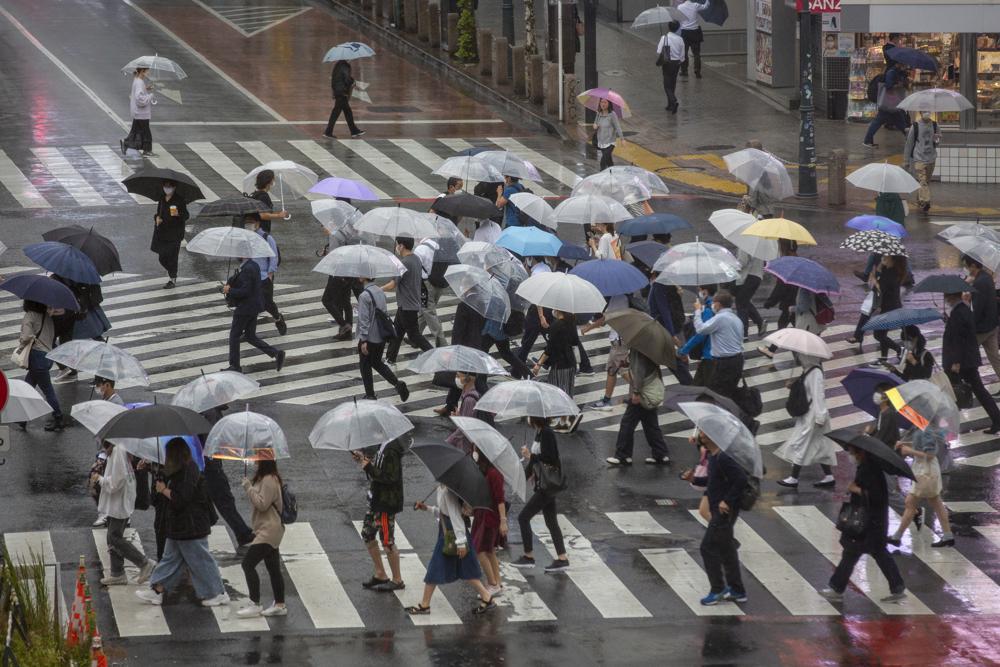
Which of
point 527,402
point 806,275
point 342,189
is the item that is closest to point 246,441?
point 527,402

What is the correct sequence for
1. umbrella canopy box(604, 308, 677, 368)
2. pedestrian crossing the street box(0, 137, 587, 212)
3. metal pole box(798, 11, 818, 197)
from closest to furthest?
Answer: umbrella canopy box(604, 308, 677, 368)
pedestrian crossing the street box(0, 137, 587, 212)
metal pole box(798, 11, 818, 197)

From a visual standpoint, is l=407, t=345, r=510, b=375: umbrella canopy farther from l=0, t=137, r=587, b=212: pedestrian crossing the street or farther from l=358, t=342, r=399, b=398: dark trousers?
l=0, t=137, r=587, b=212: pedestrian crossing the street

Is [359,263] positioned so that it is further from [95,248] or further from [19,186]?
[19,186]

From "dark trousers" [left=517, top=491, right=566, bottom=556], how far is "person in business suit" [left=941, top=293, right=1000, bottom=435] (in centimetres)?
551

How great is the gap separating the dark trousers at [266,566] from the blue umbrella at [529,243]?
7082 millimetres

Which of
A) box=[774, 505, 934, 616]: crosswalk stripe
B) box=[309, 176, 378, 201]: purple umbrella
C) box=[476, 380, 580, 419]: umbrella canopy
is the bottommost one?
box=[774, 505, 934, 616]: crosswalk stripe

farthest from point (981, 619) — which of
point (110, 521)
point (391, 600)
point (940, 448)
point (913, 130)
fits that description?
point (913, 130)

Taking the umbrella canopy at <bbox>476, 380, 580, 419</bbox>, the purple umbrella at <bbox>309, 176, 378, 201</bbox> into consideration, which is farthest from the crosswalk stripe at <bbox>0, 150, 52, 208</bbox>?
the umbrella canopy at <bbox>476, 380, 580, 419</bbox>

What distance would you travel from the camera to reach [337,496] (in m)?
16.2

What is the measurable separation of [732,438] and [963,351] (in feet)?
18.1

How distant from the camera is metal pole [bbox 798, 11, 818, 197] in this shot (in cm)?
2983

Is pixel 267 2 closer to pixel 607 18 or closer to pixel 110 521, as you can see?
pixel 607 18

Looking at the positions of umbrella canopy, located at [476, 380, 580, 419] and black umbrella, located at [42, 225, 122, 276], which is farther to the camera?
black umbrella, located at [42, 225, 122, 276]

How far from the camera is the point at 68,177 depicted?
30516mm
